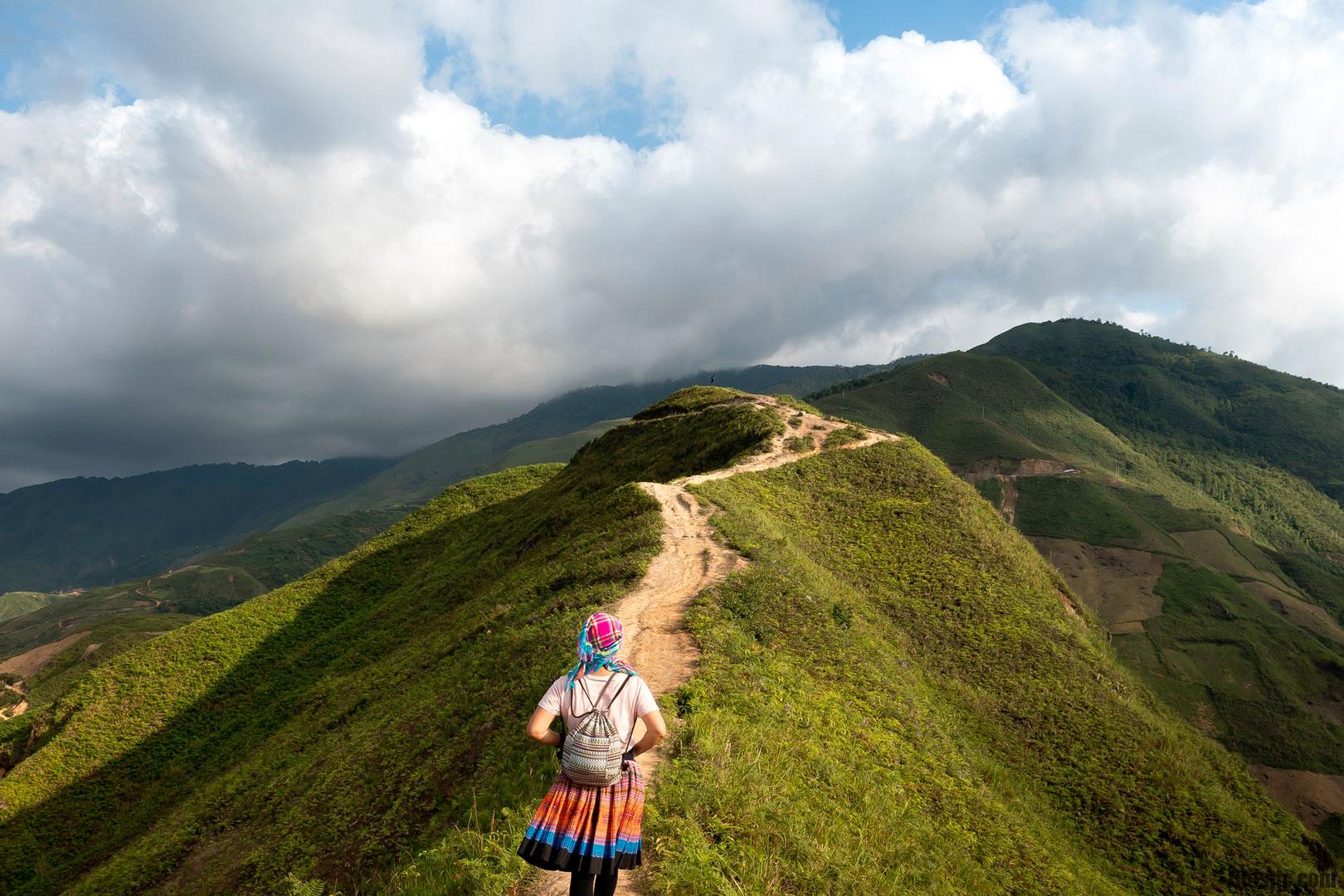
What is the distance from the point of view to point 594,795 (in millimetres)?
6008

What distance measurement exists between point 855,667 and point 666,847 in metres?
13.7

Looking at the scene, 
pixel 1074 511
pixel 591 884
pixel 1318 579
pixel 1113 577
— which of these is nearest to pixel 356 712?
pixel 591 884

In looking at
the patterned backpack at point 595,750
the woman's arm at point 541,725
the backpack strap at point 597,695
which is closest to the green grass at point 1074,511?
the backpack strap at point 597,695

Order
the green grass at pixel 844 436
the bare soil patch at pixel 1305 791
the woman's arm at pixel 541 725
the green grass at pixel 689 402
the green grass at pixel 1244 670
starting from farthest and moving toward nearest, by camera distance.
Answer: the green grass at pixel 1244 670 < the bare soil patch at pixel 1305 791 < the green grass at pixel 689 402 < the green grass at pixel 844 436 < the woman's arm at pixel 541 725

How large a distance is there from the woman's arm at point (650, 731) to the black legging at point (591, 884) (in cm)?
113

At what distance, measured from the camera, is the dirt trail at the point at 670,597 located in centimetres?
991

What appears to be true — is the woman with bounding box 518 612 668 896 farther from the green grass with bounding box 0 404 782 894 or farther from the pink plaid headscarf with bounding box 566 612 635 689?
the green grass with bounding box 0 404 782 894

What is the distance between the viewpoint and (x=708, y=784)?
912cm

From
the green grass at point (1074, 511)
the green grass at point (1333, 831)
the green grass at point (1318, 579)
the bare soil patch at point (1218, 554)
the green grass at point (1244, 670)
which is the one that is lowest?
the green grass at point (1333, 831)

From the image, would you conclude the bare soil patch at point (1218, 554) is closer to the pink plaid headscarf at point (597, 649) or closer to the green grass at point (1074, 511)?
the green grass at point (1074, 511)

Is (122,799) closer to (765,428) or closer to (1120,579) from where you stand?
(765,428)

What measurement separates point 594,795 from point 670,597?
46.3ft

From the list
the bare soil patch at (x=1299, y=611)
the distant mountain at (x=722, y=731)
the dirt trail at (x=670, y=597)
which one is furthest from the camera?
the bare soil patch at (x=1299, y=611)

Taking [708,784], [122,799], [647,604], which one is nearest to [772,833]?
[708,784]
